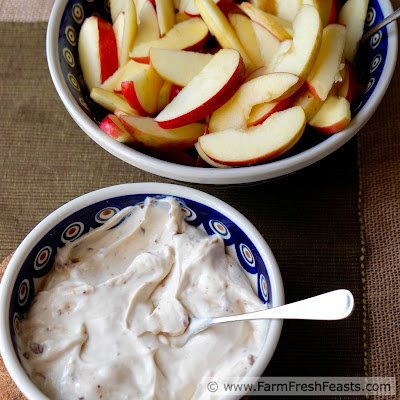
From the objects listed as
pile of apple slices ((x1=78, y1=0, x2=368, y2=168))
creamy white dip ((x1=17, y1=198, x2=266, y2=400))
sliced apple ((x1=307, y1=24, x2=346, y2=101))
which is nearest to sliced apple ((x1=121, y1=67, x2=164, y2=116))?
pile of apple slices ((x1=78, y1=0, x2=368, y2=168))

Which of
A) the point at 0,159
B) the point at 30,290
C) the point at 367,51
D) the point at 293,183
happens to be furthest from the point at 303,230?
the point at 0,159

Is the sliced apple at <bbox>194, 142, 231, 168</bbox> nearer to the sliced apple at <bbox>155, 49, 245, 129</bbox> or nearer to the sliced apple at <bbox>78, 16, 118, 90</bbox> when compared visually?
the sliced apple at <bbox>155, 49, 245, 129</bbox>

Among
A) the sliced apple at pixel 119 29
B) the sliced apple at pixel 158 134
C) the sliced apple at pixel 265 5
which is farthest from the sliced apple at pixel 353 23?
the sliced apple at pixel 119 29

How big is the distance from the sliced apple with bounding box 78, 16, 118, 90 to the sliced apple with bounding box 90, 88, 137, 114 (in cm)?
6

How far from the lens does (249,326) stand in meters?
1.09

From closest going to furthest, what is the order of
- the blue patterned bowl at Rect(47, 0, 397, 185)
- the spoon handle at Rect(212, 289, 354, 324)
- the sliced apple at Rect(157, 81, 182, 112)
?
the spoon handle at Rect(212, 289, 354, 324)
the blue patterned bowl at Rect(47, 0, 397, 185)
the sliced apple at Rect(157, 81, 182, 112)

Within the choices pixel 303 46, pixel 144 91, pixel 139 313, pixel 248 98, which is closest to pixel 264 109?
pixel 248 98

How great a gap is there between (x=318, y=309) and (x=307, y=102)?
0.46 meters

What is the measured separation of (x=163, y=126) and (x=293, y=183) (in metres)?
0.38

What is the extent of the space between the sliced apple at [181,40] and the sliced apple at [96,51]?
0.24 ft

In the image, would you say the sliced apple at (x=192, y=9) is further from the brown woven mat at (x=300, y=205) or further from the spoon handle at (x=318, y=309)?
the spoon handle at (x=318, y=309)

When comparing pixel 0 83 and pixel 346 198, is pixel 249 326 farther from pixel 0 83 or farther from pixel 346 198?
pixel 0 83

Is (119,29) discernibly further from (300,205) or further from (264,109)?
(300,205)

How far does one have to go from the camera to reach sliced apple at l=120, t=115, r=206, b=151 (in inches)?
48.6
